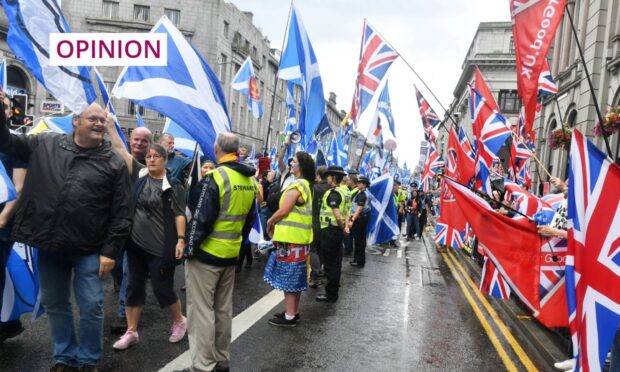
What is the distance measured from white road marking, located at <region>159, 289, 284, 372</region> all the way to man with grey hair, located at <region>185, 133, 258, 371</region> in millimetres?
358

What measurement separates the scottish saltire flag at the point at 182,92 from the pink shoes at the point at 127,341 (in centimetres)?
176

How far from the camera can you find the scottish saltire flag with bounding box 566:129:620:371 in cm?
302

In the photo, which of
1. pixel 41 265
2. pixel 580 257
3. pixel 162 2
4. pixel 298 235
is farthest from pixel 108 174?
pixel 162 2

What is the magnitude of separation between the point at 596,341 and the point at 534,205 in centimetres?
271

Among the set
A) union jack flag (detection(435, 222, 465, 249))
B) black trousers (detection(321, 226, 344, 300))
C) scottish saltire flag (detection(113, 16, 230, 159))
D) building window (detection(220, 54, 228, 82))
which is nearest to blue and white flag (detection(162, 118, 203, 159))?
black trousers (detection(321, 226, 344, 300))

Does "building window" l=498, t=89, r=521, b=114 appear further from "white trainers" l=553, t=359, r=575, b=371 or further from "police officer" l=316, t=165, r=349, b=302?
"white trainers" l=553, t=359, r=575, b=371

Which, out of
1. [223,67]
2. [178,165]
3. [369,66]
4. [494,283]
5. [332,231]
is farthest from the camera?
[223,67]

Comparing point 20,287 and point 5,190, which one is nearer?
point 5,190

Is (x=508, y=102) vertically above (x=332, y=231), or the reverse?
(x=508, y=102)

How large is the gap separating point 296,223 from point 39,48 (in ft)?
9.78

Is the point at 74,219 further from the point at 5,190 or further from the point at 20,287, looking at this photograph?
the point at 20,287

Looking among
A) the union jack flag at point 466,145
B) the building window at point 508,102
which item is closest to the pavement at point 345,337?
the union jack flag at point 466,145

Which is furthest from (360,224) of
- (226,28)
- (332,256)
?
(226,28)

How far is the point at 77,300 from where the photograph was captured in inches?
141
